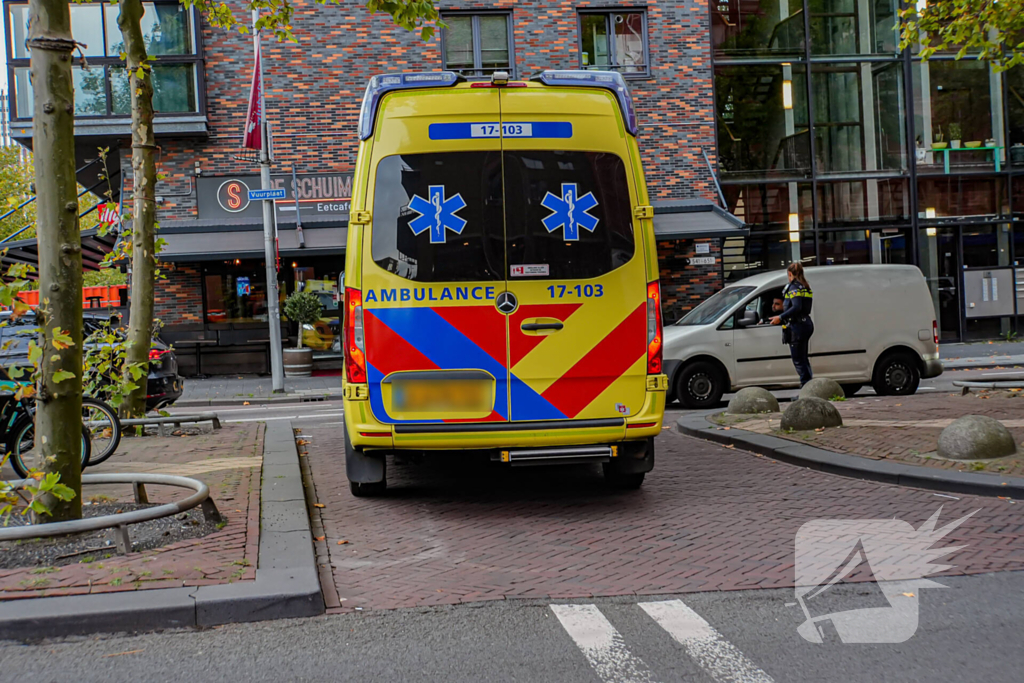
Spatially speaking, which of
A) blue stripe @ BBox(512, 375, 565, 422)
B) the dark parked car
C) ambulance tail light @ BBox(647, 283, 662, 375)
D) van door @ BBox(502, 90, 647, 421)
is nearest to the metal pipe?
blue stripe @ BBox(512, 375, 565, 422)

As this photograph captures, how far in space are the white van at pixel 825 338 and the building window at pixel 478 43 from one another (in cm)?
1179

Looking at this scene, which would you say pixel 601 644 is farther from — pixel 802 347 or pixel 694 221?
pixel 694 221

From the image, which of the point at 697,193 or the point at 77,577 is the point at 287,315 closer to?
the point at 697,193

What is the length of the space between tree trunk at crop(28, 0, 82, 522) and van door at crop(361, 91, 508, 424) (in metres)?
1.73

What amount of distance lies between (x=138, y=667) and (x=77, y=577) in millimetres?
1088

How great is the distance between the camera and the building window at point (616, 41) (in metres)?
23.6

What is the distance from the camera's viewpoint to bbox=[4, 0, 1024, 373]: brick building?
2170 centimetres

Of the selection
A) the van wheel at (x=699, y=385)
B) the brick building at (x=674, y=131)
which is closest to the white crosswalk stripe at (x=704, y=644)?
the van wheel at (x=699, y=385)

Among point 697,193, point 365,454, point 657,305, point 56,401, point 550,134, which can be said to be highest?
point 697,193

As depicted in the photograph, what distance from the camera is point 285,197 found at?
72.7ft

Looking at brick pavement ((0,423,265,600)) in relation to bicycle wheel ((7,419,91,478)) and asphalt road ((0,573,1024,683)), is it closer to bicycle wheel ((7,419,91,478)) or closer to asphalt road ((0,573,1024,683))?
bicycle wheel ((7,419,91,478))

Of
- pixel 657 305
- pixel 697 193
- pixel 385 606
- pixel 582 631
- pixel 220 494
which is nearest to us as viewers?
pixel 582 631

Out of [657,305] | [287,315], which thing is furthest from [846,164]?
[657,305]

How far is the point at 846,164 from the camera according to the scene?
81.2 feet
